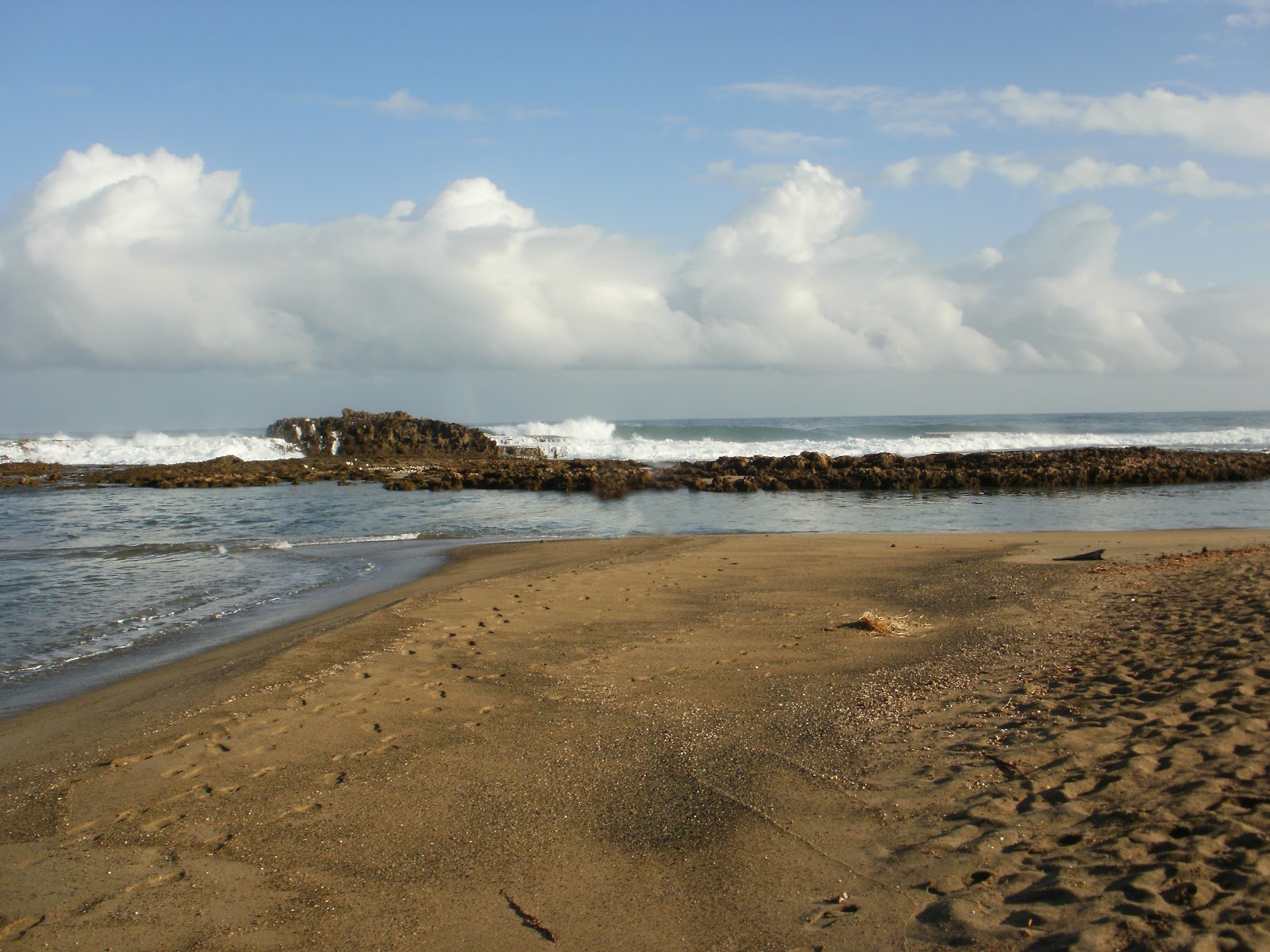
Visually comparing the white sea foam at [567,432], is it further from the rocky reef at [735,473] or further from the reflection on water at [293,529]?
the reflection on water at [293,529]

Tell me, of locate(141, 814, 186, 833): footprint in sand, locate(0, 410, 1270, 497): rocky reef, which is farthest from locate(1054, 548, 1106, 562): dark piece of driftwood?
locate(0, 410, 1270, 497): rocky reef

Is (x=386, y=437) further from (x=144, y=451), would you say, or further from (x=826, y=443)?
(x=826, y=443)

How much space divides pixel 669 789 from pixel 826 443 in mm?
46701

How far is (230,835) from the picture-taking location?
4.22m

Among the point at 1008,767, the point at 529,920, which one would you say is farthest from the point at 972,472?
the point at 529,920

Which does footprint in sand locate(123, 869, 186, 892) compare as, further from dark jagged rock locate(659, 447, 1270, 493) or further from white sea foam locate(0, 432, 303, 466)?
white sea foam locate(0, 432, 303, 466)

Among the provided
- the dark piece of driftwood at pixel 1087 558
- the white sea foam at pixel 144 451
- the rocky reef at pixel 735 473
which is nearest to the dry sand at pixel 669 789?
the dark piece of driftwood at pixel 1087 558

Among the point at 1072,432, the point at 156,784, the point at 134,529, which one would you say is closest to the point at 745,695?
the point at 156,784

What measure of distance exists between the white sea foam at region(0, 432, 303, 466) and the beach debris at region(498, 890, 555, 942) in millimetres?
41631

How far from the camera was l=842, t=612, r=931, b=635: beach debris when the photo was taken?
8023mm

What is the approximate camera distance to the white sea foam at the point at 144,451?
4156 centimetres

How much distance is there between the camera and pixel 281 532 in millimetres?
17734

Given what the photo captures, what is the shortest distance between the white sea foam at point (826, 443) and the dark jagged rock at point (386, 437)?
9.53ft

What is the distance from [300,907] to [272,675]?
3.75 metres
